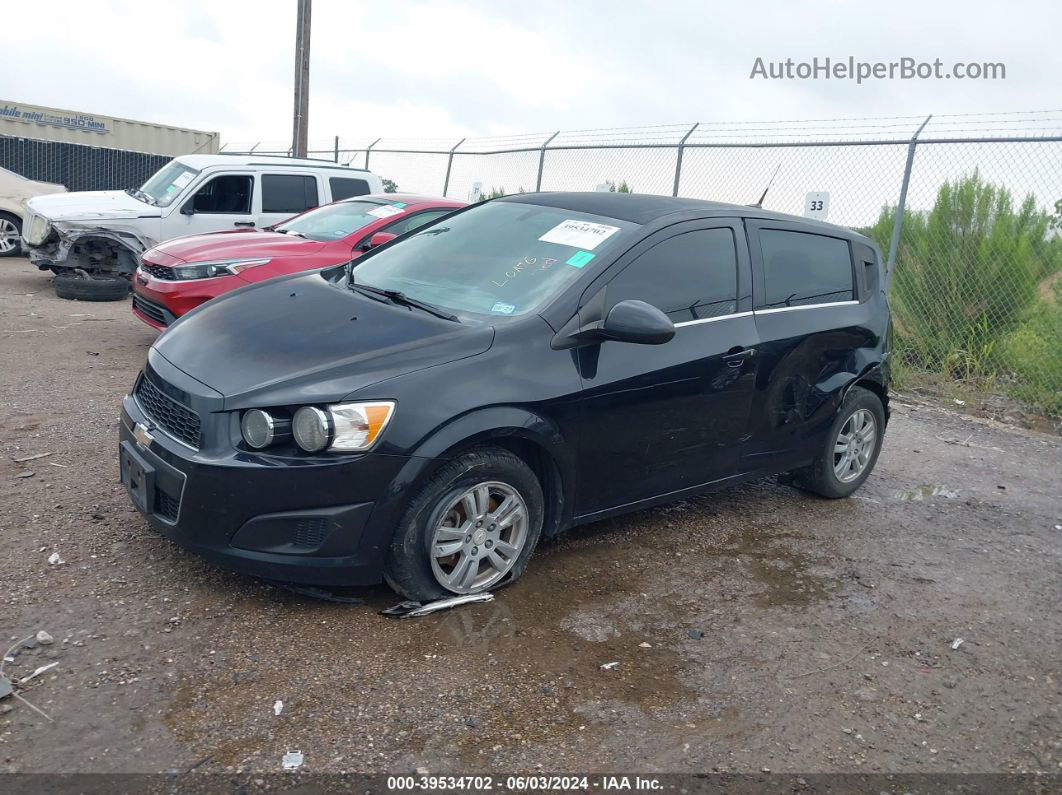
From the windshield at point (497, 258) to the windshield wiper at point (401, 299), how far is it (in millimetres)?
60

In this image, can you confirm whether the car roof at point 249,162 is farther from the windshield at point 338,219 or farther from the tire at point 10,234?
the tire at point 10,234

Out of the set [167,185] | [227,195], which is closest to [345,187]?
[227,195]

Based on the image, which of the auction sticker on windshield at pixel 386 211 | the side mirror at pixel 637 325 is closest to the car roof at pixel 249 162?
the auction sticker on windshield at pixel 386 211

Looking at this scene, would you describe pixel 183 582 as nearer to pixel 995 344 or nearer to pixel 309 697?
pixel 309 697

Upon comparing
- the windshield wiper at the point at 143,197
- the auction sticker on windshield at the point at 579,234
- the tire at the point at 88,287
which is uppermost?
the auction sticker on windshield at the point at 579,234

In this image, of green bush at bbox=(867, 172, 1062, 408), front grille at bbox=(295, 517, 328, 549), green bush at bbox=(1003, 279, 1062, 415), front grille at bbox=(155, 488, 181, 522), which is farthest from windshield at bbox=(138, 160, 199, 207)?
green bush at bbox=(1003, 279, 1062, 415)

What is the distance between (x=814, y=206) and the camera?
31.1ft

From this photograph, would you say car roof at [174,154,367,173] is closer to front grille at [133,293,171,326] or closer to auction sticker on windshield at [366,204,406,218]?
auction sticker on windshield at [366,204,406,218]

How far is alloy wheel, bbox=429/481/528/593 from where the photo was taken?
12.5ft

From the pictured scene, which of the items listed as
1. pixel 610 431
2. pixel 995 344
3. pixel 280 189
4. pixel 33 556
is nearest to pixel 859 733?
pixel 610 431

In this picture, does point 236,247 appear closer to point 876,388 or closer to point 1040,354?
point 876,388

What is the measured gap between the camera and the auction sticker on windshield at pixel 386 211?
8.70 meters

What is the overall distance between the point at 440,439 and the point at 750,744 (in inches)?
60.4

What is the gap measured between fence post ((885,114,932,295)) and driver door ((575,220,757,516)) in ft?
15.9
